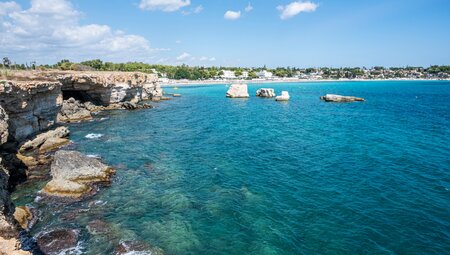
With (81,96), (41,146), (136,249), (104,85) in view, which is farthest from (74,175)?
(81,96)

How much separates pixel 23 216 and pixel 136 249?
894cm

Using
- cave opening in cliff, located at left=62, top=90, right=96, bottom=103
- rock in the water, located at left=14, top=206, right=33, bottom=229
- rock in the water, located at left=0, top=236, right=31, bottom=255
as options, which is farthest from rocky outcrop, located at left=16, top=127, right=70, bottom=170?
cave opening in cliff, located at left=62, top=90, right=96, bottom=103

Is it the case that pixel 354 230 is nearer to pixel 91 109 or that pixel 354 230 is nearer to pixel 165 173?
pixel 165 173

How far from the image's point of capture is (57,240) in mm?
17594

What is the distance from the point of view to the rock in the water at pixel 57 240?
16.8 m

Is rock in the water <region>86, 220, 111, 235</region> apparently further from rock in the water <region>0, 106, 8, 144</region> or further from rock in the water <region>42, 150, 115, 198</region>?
rock in the water <region>0, 106, 8, 144</region>

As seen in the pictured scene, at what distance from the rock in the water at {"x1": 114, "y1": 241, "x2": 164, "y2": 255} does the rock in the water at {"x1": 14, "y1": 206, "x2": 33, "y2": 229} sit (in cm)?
719

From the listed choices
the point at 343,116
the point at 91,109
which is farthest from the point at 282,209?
the point at 91,109

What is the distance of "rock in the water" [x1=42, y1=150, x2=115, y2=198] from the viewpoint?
2372 centimetres

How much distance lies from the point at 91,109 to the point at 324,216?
59.3m

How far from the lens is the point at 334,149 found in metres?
36.3

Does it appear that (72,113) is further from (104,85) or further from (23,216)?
(23,216)

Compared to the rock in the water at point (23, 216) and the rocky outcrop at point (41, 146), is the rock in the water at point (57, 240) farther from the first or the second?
the rocky outcrop at point (41, 146)

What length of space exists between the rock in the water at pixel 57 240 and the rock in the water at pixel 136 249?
2.77 m
